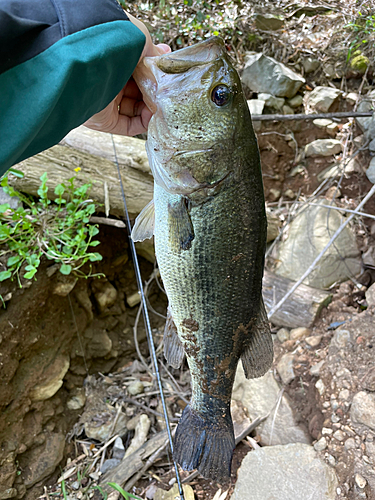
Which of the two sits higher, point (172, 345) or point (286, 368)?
point (172, 345)

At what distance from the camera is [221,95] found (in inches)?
46.1

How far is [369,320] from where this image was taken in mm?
2775

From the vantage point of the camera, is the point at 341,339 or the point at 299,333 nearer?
the point at 341,339

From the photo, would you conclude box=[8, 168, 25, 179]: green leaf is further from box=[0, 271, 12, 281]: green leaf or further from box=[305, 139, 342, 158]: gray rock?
box=[305, 139, 342, 158]: gray rock

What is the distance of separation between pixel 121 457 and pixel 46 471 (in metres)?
0.61

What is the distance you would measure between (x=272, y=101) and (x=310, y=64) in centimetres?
71

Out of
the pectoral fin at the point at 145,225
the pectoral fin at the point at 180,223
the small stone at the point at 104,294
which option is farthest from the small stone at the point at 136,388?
the pectoral fin at the point at 180,223

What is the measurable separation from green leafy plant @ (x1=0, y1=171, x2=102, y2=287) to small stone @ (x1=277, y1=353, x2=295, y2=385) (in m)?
1.83

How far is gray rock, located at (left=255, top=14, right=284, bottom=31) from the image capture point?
4047mm

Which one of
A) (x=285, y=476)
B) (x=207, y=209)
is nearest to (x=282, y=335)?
(x=285, y=476)

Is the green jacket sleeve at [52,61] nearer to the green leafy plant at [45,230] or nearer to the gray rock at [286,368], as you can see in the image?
the green leafy plant at [45,230]

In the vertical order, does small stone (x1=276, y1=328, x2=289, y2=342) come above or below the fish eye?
below

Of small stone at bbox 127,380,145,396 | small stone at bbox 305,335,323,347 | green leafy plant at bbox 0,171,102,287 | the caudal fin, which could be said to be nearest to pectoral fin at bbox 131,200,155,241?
the caudal fin

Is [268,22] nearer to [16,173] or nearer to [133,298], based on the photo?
[16,173]
